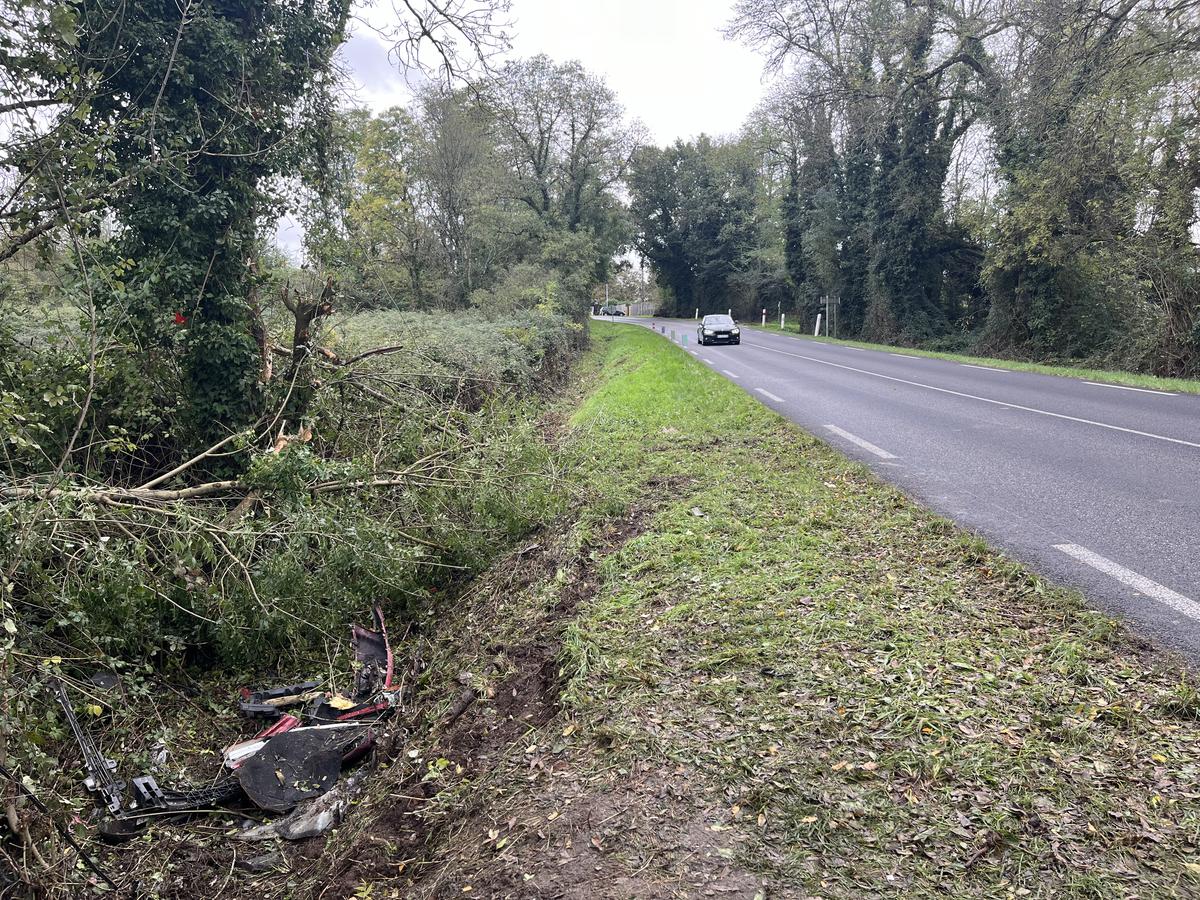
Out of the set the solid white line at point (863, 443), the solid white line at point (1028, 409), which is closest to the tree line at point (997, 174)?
the solid white line at point (1028, 409)

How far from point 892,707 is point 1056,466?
511 cm

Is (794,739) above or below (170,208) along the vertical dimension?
below

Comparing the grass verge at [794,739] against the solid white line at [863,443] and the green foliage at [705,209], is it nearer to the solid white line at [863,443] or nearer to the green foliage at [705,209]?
the solid white line at [863,443]

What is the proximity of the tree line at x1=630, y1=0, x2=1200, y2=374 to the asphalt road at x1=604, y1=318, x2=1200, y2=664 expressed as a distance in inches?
221

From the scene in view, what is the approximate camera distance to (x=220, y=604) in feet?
16.5

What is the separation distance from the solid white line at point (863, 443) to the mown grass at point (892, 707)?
7.29 feet

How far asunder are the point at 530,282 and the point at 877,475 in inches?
679

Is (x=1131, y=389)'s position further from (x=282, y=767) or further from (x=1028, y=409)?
(x=282, y=767)

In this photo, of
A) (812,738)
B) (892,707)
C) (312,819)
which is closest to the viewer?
(812,738)

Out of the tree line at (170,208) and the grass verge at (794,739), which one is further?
the tree line at (170,208)

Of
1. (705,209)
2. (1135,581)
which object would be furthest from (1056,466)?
(705,209)

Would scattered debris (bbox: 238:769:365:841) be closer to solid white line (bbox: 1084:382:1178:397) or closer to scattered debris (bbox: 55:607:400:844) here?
scattered debris (bbox: 55:607:400:844)

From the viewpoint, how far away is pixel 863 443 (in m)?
8.29

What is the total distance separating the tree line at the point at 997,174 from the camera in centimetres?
1571
